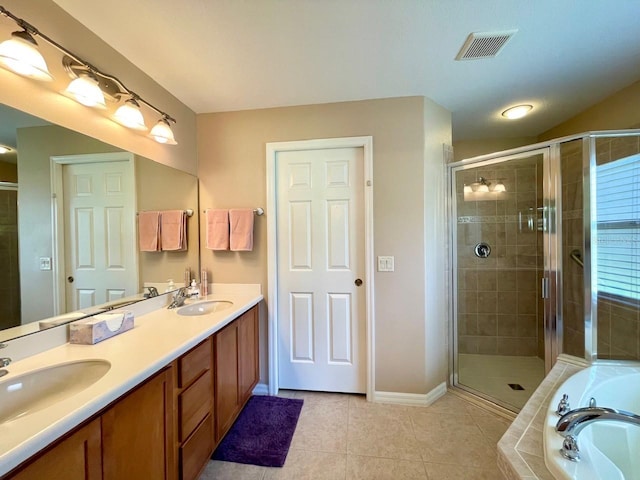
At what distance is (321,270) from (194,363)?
113cm

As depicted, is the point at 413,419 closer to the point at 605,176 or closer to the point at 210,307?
the point at 210,307

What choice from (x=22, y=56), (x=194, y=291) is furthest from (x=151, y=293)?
(x=22, y=56)

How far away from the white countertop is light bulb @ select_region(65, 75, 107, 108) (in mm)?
1173

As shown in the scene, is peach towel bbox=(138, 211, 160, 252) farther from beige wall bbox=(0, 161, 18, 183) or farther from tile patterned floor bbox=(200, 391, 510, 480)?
tile patterned floor bbox=(200, 391, 510, 480)

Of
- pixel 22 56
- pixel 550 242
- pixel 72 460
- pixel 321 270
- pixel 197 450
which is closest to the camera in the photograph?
pixel 72 460

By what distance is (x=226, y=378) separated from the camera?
A: 5.00 ft

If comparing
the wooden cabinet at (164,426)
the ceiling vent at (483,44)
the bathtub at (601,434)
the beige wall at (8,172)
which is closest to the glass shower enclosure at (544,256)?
the bathtub at (601,434)

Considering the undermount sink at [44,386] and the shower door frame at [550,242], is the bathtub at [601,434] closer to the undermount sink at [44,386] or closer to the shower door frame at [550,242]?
the shower door frame at [550,242]

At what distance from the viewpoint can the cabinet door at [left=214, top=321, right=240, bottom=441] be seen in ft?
4.67

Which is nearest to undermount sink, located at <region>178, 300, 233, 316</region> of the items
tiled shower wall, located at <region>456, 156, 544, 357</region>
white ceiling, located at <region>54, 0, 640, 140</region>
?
white ceiling, located at <region>54, 0, 640, 140</region>

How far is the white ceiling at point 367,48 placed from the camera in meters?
1.20

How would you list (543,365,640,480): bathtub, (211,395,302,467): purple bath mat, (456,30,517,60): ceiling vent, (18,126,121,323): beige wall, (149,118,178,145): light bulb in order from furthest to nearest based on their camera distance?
(149,118,178,145): light bulb < (211,395,302,467): purple bath mat < (456,30,517,60): ceiling vent < (18,126,121,323): beige wall < (543,365,640,480): bathtub

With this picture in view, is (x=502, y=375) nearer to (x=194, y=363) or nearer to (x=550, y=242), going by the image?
(x=550, y=242)

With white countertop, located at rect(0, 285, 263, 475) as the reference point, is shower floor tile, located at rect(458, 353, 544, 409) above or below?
below
